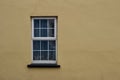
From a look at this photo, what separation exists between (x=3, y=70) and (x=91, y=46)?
2882mm

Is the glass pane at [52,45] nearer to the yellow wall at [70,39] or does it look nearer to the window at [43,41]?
the window at [43,41]

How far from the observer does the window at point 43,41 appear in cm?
1023

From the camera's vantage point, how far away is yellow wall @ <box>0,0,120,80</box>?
988 centimetres

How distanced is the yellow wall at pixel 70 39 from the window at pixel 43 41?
0.28 meters

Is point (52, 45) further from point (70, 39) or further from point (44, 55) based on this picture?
point (70, 39)

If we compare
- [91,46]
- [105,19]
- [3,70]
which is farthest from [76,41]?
[3,70]

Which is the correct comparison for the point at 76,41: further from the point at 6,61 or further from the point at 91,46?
the point at 6,61

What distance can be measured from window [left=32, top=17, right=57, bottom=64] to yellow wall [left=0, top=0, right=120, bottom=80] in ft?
0.90

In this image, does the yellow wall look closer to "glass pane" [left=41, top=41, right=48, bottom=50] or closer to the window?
the window

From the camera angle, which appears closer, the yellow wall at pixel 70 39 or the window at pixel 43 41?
the yellow wall at pixel 70 39

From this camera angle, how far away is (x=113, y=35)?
9906 mm

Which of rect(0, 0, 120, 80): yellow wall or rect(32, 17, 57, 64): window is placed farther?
rect(32, 17, 57, 64): window

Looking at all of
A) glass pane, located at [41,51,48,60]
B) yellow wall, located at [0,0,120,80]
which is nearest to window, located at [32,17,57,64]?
glass pane, located at [41,51,48,60]

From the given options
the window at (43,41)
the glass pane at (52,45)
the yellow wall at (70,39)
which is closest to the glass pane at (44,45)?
the window at (43,41)
